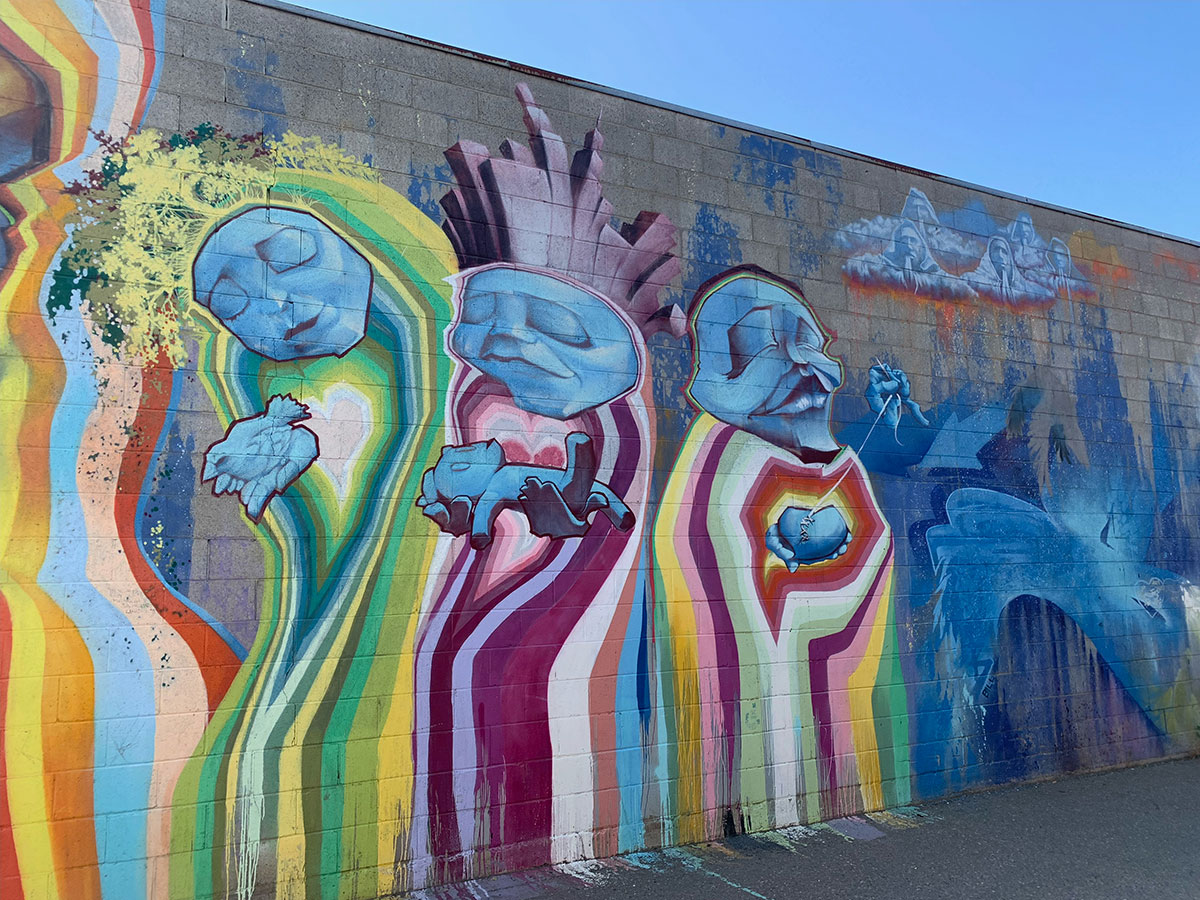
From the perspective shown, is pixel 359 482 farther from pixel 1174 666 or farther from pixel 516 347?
pixel 1174 666

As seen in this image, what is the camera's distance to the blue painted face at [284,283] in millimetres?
4398

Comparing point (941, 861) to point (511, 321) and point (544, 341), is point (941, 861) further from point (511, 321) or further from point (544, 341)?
point (511, 321)

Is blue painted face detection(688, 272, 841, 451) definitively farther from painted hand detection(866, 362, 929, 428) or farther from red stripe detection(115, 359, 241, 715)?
red stripe detection(115, 359, 241, 715)

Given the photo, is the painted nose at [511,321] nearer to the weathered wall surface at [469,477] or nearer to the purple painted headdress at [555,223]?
the weathered wall surface at [469,477]

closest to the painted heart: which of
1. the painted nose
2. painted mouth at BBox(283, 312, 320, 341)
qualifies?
the painted nose

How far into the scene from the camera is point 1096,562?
23.5 ft

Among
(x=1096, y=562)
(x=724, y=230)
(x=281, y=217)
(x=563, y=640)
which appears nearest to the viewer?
(x=281, y=217)

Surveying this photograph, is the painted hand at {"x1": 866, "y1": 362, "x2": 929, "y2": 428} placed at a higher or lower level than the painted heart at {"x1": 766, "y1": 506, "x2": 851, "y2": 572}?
higher

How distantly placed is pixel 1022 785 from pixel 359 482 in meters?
5.30

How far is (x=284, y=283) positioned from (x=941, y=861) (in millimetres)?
4894

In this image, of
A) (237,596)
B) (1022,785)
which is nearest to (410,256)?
(237,596)

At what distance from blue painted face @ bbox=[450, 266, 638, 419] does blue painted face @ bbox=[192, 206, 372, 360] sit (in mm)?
619

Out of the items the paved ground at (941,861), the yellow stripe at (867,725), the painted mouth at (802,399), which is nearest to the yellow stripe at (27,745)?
the paved ground at (941,861)

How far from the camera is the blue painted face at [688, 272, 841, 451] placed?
5.63m
